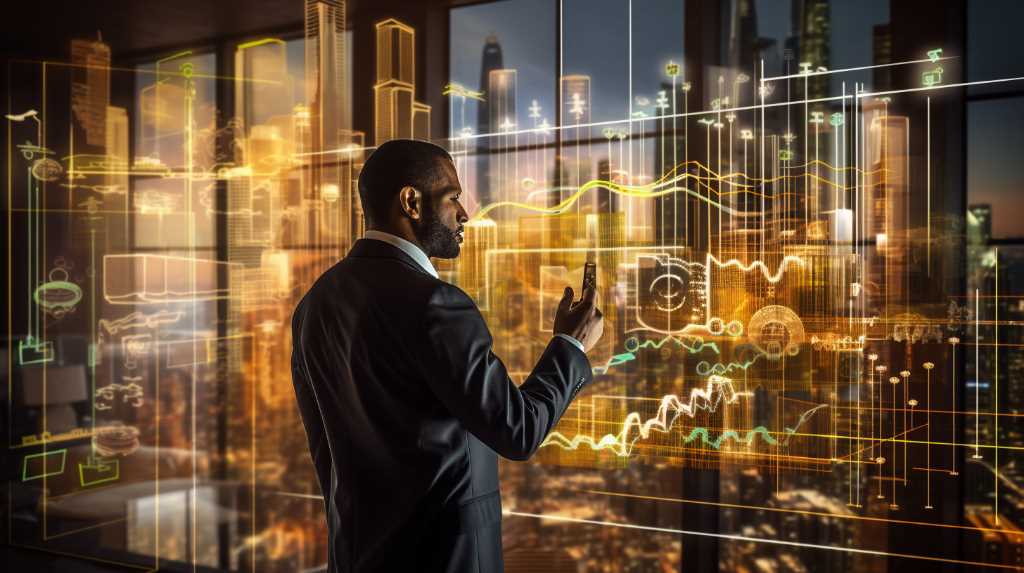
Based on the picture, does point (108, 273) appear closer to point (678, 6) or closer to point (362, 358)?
point (362, 358)

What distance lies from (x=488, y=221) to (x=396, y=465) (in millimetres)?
1221

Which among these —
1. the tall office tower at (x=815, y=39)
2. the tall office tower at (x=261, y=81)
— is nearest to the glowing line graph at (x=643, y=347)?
the tall office tower at (x=815, y=39)

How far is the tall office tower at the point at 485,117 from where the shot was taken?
243 cm

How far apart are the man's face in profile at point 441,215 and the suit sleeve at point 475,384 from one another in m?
0.14

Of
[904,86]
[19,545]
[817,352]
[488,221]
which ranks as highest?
[904,86]

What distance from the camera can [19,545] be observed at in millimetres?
2988

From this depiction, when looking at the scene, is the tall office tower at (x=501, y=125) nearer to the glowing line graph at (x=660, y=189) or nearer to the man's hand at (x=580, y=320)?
the glowing line graph at (x=660, y=189)

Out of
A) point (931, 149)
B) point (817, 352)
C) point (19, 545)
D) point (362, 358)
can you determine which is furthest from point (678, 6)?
point (19, 545)

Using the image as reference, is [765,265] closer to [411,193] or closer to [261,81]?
[411,193]

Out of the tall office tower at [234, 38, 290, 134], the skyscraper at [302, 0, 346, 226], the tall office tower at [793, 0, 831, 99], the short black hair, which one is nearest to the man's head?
the short black hair

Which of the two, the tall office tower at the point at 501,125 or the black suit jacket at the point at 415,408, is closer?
the black suit jacket at the point at 415,408

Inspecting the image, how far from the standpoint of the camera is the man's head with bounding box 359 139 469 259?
1379 mm

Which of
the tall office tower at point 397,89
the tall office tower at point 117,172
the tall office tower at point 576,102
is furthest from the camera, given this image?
the tall office tower at point 117,172

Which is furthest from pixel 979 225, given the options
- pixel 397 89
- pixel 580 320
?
pixel 397 89
